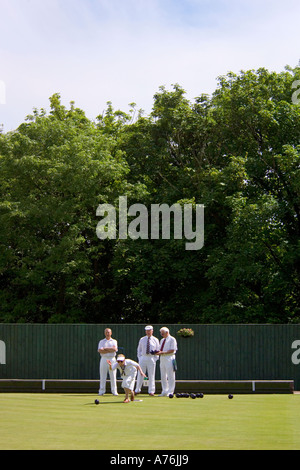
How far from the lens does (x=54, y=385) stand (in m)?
21.2

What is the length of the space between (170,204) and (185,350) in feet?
32.6

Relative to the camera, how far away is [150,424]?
466 inches

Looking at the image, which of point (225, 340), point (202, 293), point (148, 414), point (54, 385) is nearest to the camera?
point (148, 414)

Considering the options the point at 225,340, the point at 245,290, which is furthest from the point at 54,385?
the point at 245,290

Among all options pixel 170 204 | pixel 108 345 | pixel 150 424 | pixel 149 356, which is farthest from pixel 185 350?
pixel 150 424

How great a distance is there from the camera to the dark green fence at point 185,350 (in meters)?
24.0

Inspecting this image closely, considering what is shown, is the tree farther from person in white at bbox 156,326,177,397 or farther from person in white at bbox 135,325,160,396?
person in white at bbox 156,326,177,397

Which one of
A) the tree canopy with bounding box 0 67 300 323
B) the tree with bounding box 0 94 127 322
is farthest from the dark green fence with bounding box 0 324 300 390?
the tree with bounding box 0 94 127 322

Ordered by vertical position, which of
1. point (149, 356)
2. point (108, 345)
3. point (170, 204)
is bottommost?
point (149, 356)

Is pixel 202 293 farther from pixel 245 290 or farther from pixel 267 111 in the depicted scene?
pixel 267 111

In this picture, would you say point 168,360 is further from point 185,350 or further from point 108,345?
point 185,350

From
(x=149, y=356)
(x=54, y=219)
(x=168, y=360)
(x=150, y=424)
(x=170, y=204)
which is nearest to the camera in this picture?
(x=150, y=424)

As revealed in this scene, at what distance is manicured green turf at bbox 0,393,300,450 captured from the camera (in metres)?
9.34
